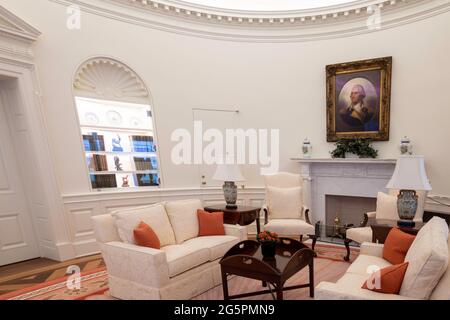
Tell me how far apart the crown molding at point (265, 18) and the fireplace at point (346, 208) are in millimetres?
2785

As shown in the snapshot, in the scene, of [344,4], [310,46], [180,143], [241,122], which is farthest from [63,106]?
[344,4]

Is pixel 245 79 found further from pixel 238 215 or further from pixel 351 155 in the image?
pixel 238 215

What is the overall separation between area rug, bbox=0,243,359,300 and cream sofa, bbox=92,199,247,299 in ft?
0.67

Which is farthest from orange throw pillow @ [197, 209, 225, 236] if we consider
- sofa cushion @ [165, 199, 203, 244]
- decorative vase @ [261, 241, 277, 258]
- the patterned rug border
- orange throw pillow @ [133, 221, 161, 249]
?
the patterned rug border

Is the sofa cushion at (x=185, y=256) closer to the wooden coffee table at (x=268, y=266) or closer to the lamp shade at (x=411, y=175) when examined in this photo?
the wooden coffee table at (x=268, y=266)

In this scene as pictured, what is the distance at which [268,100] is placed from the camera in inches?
194

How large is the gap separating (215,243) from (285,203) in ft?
5.18

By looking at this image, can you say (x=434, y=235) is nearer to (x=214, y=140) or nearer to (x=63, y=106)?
(x=214, y=140)

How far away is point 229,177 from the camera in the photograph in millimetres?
3801

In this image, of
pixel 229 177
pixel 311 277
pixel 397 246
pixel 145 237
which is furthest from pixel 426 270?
pixel 229 177

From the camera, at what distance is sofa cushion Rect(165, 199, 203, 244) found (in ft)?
10.3

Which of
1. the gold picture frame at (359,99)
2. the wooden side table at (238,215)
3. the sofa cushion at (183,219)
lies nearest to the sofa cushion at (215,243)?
the sofa cushion at (183,219)

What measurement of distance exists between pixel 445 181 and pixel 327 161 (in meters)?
1.60

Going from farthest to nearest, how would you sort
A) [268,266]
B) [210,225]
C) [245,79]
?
[245,79] → [210,225] → [268,266]
